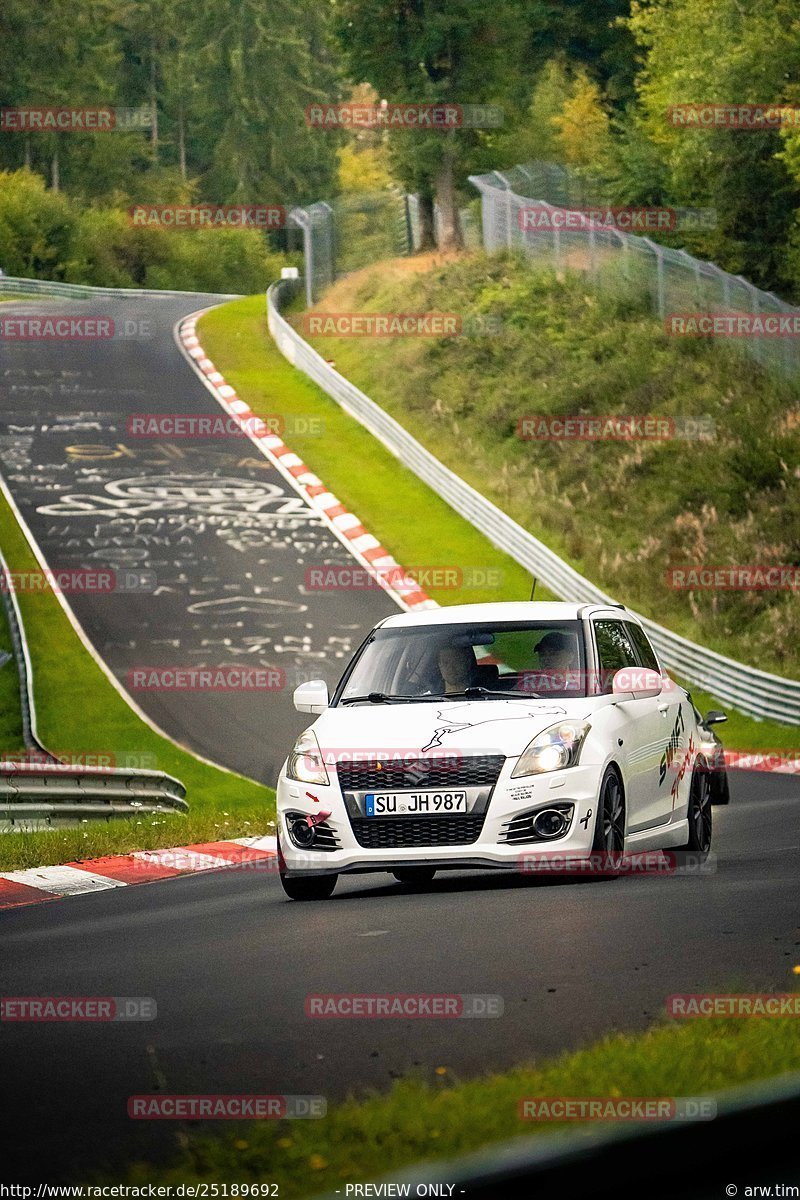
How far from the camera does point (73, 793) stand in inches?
642

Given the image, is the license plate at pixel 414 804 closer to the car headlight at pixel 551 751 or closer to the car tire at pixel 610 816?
the car headlight at pixel 551 751

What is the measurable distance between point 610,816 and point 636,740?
66cm

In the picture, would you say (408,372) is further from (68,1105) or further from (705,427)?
(68,1105)

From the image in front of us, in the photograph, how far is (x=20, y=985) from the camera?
812 centimetres

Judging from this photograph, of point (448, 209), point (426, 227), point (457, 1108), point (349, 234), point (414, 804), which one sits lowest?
point (426, 227)

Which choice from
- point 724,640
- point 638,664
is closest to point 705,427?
point 724,640

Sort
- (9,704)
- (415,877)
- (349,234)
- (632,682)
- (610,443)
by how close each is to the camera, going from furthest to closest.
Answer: (349,234), (610,443), (9,704), (415,877), (632,682)

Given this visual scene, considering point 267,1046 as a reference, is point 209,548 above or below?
below

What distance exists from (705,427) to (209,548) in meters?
11.5

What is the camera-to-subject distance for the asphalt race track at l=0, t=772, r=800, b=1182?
19.9 feet

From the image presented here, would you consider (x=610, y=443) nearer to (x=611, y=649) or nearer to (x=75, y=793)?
(x=75, y=793)

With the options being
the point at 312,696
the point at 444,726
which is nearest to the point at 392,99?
the point at 312,696

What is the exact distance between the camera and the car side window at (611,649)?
1166cm

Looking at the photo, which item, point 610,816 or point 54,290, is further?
point 54,290
